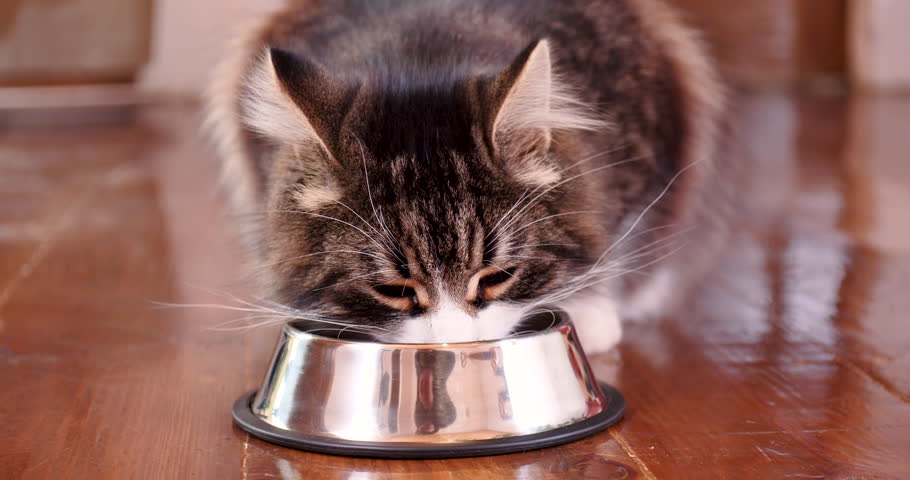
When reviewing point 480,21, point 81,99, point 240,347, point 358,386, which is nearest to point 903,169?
point 480,21

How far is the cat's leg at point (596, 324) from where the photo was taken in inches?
68.4

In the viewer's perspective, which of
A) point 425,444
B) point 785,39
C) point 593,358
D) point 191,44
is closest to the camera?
point 425,444

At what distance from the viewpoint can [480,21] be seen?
178cm

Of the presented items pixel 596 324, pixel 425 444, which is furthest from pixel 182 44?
pixel 425 444

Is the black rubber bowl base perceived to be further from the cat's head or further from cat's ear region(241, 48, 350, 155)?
cat's ear region(241, 48, 350, 155)

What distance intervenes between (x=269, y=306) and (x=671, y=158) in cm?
80

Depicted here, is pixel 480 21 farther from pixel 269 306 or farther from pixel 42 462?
pixel 42 462

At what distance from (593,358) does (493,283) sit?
37 cm

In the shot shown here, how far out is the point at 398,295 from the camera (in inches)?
54.4

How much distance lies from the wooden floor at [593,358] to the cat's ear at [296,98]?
0.38m

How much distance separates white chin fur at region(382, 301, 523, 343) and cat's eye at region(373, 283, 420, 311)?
21mm

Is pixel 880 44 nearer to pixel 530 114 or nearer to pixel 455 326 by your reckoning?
pixel 530 114

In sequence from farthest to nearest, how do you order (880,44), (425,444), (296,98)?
(880,44)
(296,98)
(425,444)

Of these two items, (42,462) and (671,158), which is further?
(671,158)
